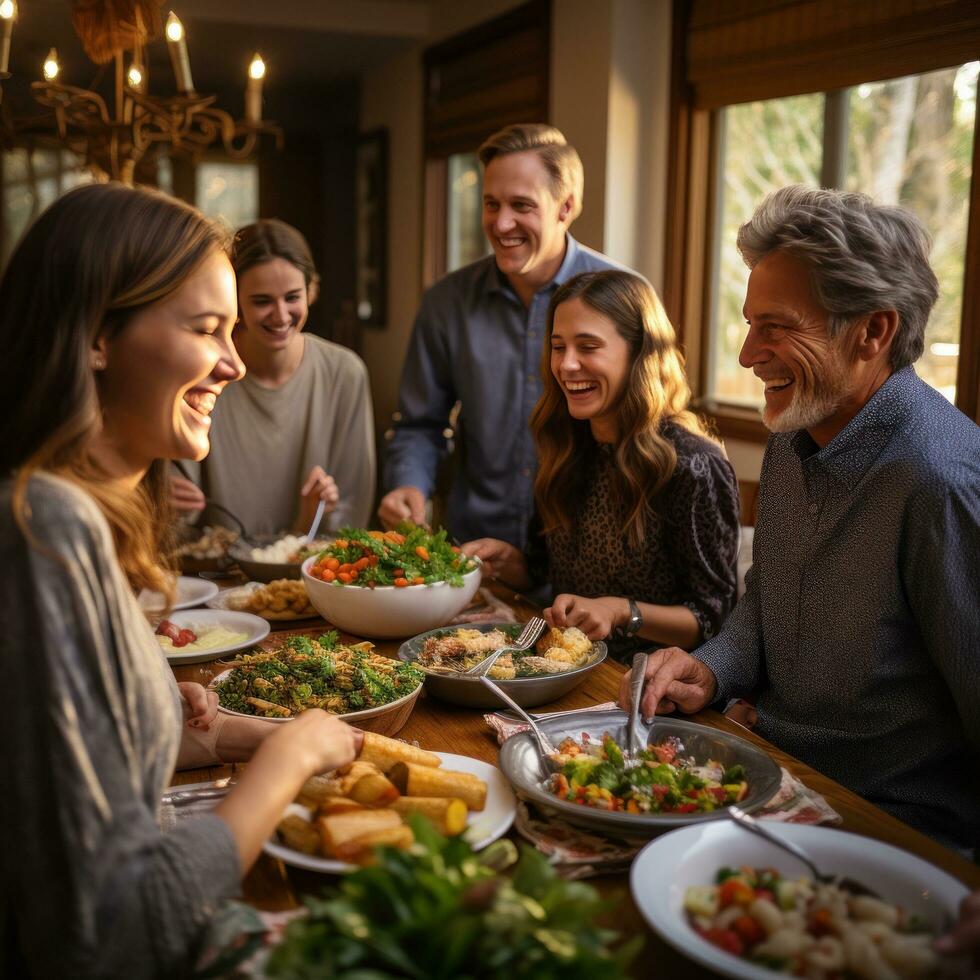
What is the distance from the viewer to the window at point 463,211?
6.84m

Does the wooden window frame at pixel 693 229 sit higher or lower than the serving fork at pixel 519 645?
higher

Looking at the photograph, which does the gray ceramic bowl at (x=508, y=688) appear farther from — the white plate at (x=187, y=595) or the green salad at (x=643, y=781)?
the white plate at (x=187, y=595)

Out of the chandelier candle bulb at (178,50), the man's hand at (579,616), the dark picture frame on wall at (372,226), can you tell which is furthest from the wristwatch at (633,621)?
the dark picture frame on wall at (372,226)

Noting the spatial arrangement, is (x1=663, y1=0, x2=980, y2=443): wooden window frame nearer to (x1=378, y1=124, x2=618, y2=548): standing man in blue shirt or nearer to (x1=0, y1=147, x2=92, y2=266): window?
(x1=378, y1=124, x2=618, y2=548): standing man in blue shirt

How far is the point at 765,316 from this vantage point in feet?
6.07

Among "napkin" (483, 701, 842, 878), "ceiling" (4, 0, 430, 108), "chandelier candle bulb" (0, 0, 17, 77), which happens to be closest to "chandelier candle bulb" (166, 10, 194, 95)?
"chandelier candle bulb" (0, 0, 17, 77)

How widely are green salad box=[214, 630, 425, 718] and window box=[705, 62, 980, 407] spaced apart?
235 cm

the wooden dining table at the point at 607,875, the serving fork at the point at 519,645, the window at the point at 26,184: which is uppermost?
A: the window at the point at 26,184

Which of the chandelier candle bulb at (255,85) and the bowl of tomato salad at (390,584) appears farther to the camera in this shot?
the chandelier candle bulb at (255,85)

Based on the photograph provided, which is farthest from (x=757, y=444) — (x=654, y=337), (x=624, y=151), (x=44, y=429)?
(x=44, y=429)

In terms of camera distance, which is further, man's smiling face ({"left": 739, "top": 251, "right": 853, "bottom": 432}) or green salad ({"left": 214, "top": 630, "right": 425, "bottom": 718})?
man's smiling face ({"left": 739, "top": 251, "right": 853, "bottom": 432})

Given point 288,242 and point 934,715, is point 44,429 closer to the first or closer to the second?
point 934,715

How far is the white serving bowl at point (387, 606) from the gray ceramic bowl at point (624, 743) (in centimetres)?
54

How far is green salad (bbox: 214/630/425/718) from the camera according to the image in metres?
1.61
